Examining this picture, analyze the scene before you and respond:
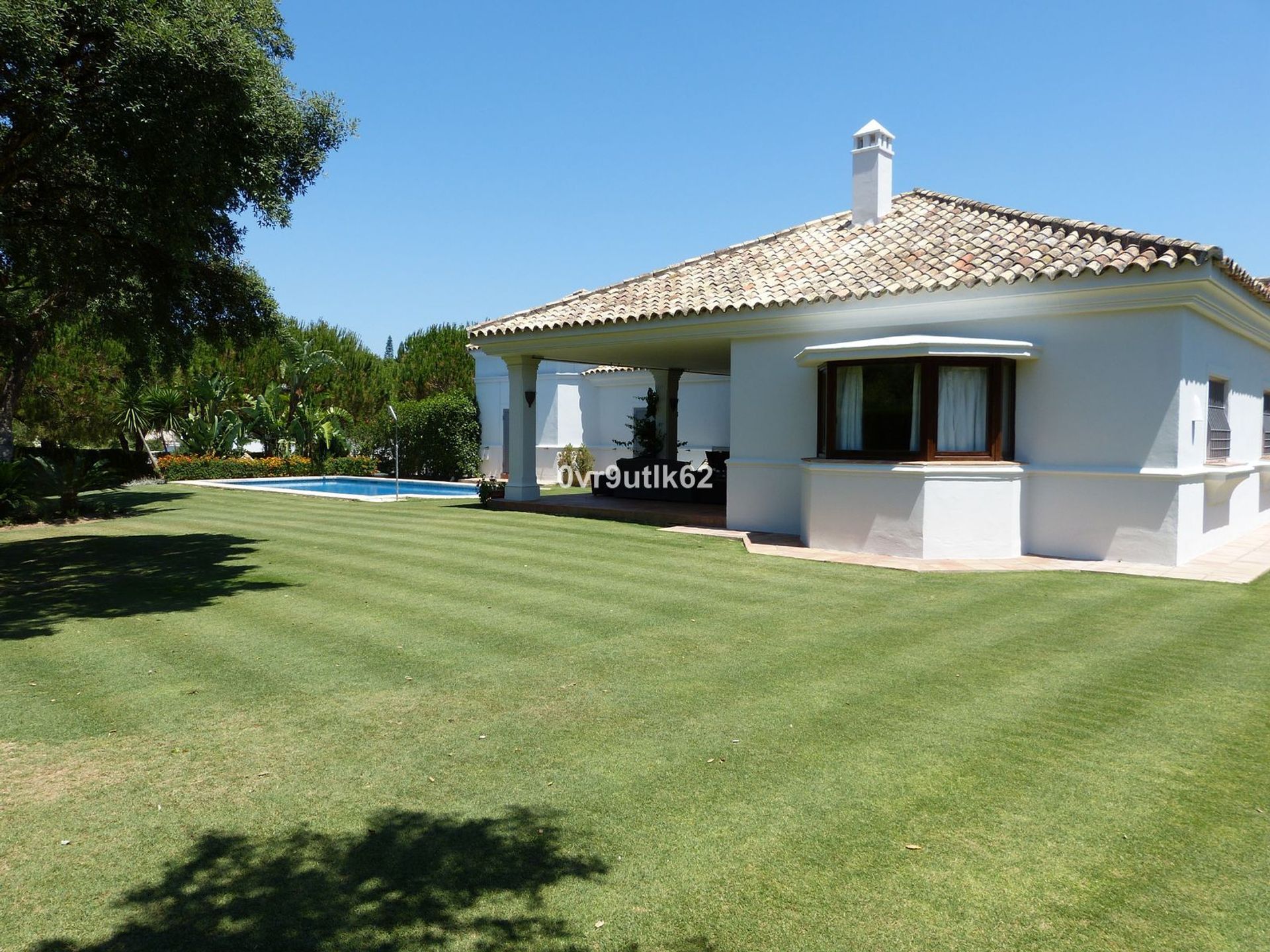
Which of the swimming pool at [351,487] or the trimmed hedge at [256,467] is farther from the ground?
the trimmed hedge at [256,467]

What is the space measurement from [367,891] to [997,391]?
1131 centimetres

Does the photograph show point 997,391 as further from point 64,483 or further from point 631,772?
point 64,483

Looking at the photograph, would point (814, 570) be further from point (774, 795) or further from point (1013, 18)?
point (1013, 18)

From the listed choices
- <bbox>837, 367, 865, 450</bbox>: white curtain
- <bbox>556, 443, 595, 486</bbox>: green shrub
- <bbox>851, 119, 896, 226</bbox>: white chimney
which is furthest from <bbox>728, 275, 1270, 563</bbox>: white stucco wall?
<bbox>556, 443, 595, 486</bbox>: green shrub

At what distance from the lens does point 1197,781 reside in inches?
188

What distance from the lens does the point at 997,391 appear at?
40.9ft

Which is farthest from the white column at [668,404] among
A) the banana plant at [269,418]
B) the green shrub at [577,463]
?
the banana plant at [269,418]

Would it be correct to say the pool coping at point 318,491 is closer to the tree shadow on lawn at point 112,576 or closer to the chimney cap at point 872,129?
the tree shadow on lawn at point 112,576

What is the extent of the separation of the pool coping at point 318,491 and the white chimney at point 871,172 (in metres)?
12.4

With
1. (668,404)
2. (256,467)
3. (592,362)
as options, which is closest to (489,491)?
(592,362)

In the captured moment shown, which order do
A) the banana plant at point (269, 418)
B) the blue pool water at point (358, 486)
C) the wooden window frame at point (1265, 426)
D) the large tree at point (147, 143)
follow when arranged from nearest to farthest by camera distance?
the large tree at point (147, 143)
the wooden window frame at point (1265, 426)
the blue pool water at point (358, 486)
the banana plant at point (269, 418)

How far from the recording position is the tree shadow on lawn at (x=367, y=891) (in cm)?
328

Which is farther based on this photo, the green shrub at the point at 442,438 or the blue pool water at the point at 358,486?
the green shrub at the point at 442,438

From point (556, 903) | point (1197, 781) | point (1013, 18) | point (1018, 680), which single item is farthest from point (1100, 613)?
point (1013, 18)
